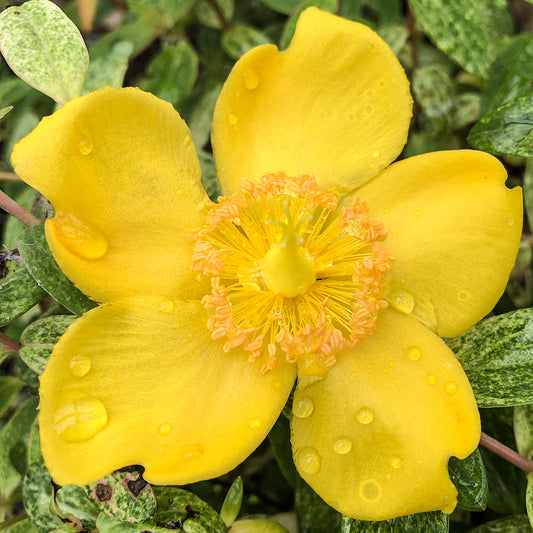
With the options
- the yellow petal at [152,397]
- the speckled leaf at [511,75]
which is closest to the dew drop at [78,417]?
the yellow petal at [152,397]

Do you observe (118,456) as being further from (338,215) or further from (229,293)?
(338,215)

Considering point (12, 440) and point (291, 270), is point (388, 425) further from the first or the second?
point (12, 440)

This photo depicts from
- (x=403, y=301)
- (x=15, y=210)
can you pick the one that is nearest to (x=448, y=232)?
(x=403, y=301)

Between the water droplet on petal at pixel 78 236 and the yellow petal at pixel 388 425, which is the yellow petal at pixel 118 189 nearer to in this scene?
the water droplet on petal at pixel 78 236

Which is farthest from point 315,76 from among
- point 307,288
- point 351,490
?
point 351,490

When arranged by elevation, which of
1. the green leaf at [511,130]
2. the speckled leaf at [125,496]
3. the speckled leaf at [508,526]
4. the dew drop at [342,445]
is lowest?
the speckled leaf at [508,526]
